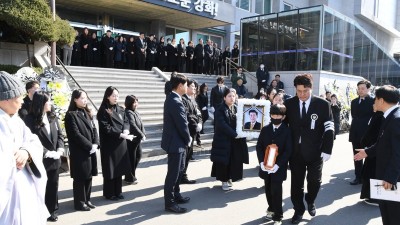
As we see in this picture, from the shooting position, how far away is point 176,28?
70.3ft

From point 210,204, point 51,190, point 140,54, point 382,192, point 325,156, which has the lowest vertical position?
point 210,204

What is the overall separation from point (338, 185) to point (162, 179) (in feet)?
10.9

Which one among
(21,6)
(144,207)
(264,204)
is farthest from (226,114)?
(21,6)

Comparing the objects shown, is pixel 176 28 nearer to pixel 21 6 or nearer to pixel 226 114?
pixel 21 6

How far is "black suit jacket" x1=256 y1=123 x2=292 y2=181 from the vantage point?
434cm

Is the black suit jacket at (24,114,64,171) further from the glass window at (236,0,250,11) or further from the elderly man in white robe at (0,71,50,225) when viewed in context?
the glass window at (236,0,250,11)

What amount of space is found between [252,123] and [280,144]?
6.06ft

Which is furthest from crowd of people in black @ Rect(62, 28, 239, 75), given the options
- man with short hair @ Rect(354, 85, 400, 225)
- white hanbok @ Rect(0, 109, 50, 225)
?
man with short hair @ Rect(354, 85, 400, 225)

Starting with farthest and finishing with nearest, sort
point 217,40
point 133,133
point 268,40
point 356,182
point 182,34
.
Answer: point 217,40
point 182,34
point 268,40
point 356,182
point 133,133

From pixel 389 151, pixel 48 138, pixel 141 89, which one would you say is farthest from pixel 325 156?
pixel 141 89

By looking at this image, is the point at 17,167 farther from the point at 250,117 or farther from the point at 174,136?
the point at 250,117

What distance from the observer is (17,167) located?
2.42 m

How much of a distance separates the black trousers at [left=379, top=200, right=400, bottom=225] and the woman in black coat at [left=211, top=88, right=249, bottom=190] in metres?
2.78

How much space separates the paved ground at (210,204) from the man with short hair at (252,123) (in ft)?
3.49
